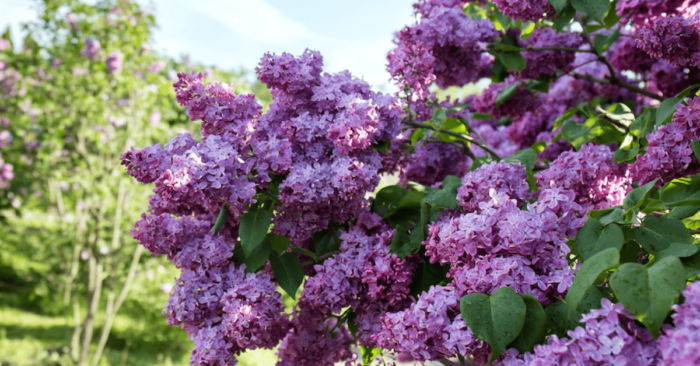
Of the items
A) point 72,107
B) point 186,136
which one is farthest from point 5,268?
point 186,136

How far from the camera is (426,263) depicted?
1570mm

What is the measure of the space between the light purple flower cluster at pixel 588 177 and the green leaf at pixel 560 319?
0.51m

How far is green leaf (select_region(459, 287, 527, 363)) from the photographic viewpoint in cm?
99

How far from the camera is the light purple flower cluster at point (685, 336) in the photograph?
0.74 meters

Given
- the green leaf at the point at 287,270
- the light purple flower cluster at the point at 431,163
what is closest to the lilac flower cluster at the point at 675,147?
the light purple flower cluster at the point at 431,163

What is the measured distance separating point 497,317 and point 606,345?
0.69 feet

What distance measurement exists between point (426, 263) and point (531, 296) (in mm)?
531

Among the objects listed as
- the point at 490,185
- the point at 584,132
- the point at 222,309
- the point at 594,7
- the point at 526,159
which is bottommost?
the point at 222,309

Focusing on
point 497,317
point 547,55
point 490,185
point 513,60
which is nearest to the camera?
point 497,317

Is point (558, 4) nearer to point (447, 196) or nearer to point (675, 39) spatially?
point (675, 39)

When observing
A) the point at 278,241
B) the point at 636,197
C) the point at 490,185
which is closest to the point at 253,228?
the point at 278,241

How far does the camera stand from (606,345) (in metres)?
0.90

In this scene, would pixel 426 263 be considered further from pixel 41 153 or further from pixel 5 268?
pixel 5 268

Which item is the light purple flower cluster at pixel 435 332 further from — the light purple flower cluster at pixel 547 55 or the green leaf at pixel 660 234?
the light purple flower cluster at pixel 547 55
